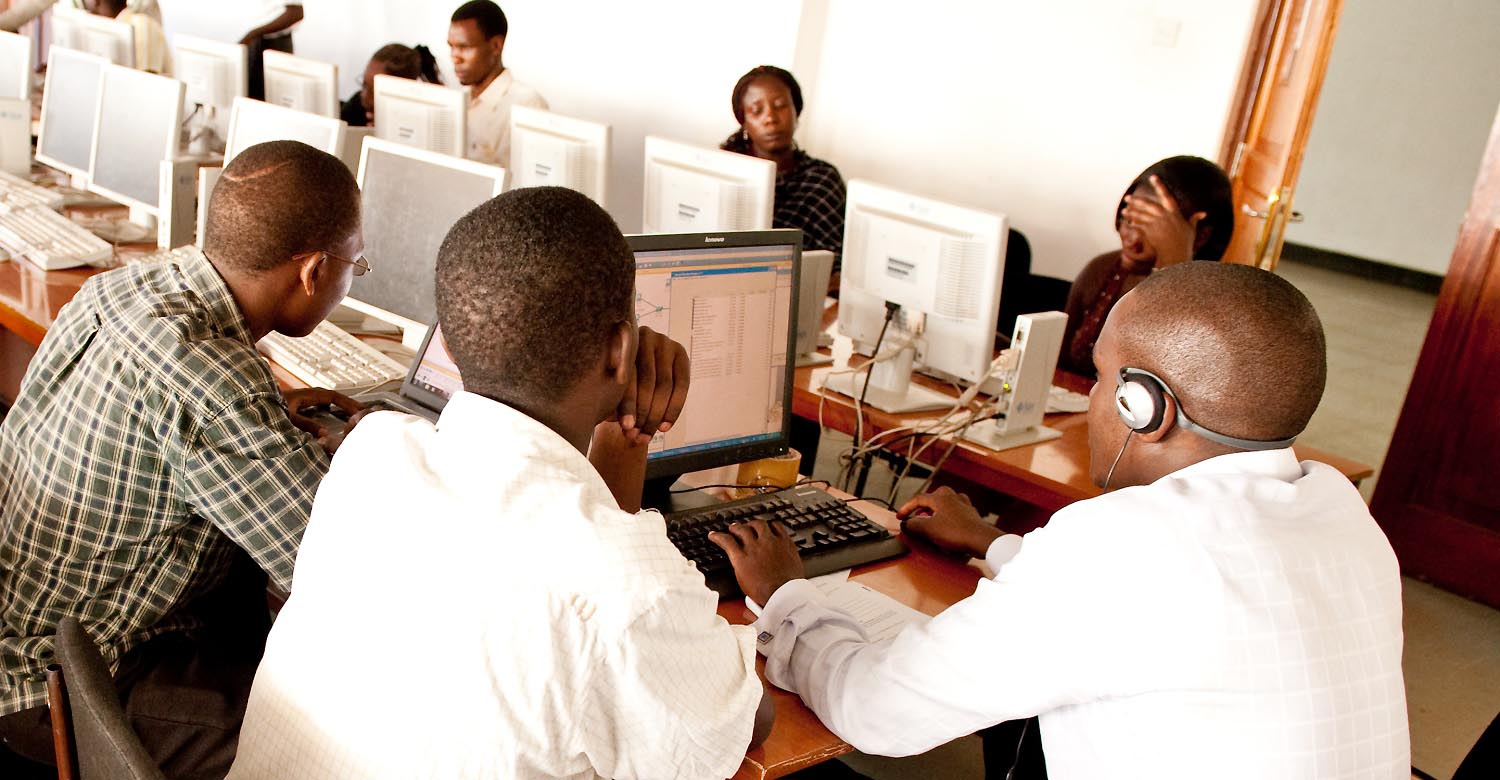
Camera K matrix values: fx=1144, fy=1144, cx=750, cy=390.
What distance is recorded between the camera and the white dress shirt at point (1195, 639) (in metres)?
1.04

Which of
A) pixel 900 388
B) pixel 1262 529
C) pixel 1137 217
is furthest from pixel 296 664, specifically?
pixel 1137 217

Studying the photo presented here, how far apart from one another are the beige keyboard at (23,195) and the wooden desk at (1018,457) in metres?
2.37

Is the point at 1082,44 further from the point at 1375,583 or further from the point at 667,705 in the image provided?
the point at 667,705

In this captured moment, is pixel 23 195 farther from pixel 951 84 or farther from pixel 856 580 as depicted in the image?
pixel 951 84

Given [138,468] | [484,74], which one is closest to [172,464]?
[138,468]

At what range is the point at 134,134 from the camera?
3.22 metres

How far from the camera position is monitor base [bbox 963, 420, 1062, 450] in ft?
7.51

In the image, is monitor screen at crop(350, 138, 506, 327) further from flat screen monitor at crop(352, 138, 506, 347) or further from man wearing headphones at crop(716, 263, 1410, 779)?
man wearing headphones at crop(716, 263, 1410, 779)

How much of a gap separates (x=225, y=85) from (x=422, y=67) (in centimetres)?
138

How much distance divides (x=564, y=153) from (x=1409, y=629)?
105 inches

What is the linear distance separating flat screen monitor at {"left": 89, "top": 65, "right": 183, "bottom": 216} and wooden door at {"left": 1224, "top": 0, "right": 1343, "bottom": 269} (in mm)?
3253

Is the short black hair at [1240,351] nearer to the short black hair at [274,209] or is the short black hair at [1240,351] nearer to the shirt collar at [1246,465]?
the shirt collar at [1246,465]

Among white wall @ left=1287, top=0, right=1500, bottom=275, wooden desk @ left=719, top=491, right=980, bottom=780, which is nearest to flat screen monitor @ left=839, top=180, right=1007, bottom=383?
wooden desk @ left=719, top=491, right=980, bottom=780

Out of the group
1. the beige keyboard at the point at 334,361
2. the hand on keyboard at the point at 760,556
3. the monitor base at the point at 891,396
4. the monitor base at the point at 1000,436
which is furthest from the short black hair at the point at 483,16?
the hand on keyboard at the point at 760,556
